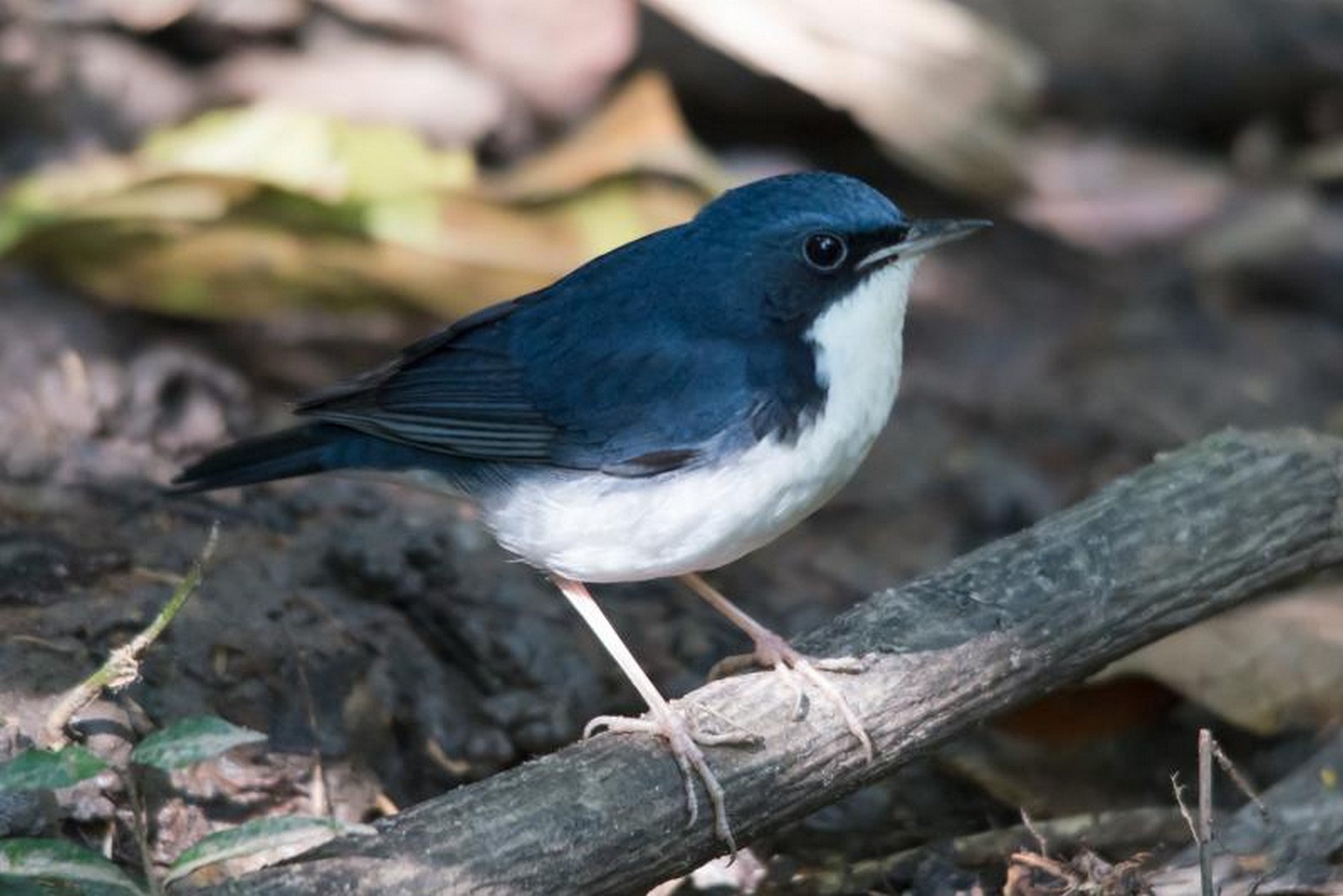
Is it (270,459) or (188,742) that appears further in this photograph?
(270,459)

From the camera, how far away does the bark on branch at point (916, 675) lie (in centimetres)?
388

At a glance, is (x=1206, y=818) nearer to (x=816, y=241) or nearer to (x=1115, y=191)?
(x=816, y=241)

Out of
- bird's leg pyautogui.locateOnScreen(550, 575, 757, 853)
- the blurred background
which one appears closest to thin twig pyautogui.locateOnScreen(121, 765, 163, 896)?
the blurred background

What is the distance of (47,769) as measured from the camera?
3732 mm

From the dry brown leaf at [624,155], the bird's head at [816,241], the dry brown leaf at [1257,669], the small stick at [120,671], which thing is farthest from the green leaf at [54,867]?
the dry brown leaf at [624,155]

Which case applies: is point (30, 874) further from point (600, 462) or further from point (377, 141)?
point (377, 141)

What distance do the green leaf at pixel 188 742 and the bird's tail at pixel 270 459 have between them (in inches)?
47.7

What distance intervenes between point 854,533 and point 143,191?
261 cm

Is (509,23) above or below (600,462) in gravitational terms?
above

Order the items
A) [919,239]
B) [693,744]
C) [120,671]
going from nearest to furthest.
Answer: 1. [120,671]
2. [693,744]
3. [919,239]

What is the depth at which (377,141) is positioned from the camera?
7.51 meters

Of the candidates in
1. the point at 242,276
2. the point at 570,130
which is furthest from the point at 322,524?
the point at 570,130

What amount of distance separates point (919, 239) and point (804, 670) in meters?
1.06

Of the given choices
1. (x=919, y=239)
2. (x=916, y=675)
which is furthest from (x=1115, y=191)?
(x=916, y=675)
